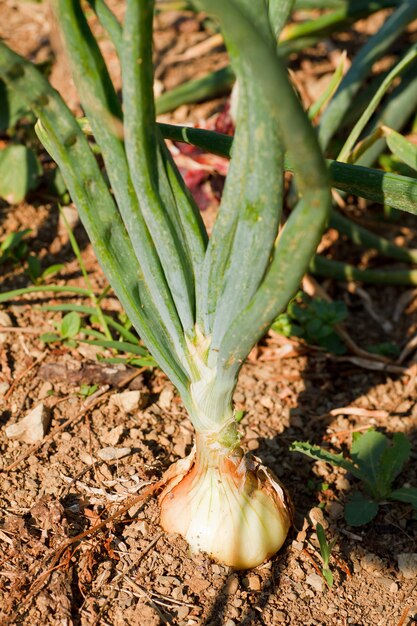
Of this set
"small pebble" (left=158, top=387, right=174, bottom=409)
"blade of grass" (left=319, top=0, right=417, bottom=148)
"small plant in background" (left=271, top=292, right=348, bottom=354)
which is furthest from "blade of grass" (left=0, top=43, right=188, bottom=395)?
"blade of grass" (left=319, top=0, right=417, bottom=148)

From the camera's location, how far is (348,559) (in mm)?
1437

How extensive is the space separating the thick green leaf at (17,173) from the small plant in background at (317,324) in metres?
0.77

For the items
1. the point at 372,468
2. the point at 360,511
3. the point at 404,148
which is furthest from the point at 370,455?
the point at 404,148

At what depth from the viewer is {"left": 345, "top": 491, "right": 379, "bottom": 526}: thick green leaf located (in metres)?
1.46

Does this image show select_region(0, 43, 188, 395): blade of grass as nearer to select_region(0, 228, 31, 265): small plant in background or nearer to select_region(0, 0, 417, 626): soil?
Result: select_region(0, 0, 417, 626): soil

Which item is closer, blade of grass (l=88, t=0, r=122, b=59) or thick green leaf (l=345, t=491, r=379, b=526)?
blade of grass (l=88, t=0, r=122, b=59)

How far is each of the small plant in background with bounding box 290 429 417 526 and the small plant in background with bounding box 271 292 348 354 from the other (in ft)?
1.07

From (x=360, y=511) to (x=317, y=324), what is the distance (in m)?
0.54

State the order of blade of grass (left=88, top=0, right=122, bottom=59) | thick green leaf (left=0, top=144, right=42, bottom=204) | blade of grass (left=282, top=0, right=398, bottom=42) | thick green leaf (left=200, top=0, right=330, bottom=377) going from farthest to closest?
blade of grass (left=282, top=0, right=398, bottom=42)
thick green leaf (left=0, top=144, right=42, bottom=204)
blade of grass (left=88, top=0, right=122, bottom=59)
thick green leaf (left=200, top=0, right=330, bottom=377)

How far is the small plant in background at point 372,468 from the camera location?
1.46m

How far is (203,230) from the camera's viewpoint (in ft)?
4.26

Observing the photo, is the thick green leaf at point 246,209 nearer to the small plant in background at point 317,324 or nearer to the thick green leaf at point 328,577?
the thick green leaf at point 328,577

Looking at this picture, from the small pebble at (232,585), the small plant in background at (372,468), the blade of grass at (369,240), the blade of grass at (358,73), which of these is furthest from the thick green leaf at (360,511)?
the blade of grass at (358,73)

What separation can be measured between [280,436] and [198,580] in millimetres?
436
